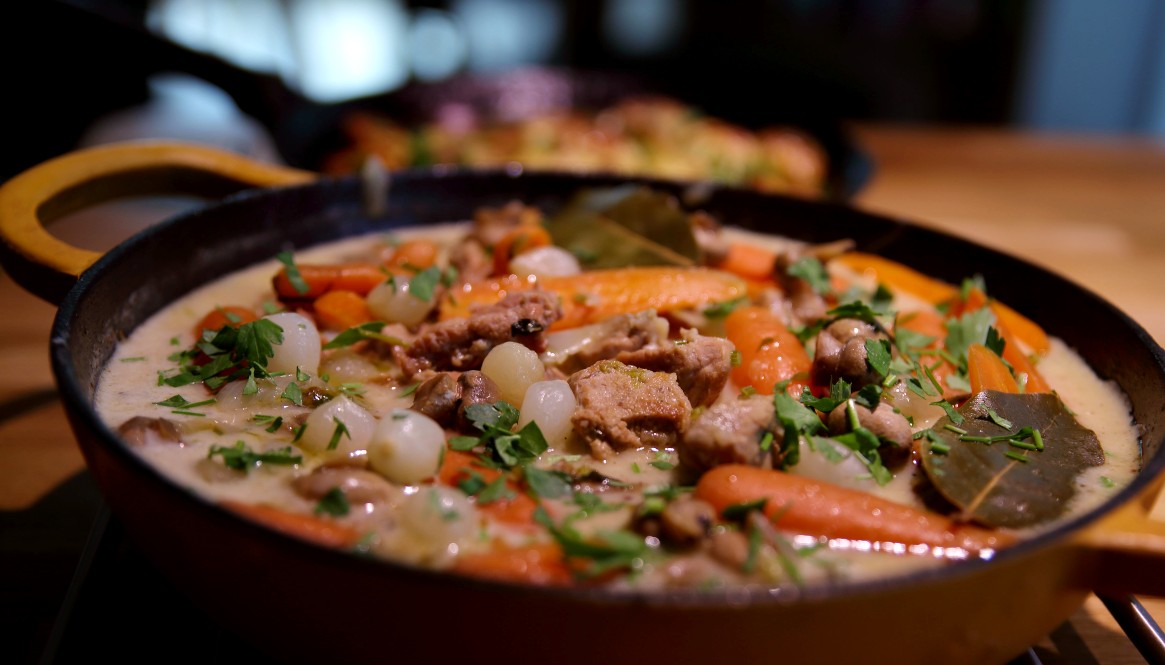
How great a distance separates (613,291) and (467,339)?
419 millimetres

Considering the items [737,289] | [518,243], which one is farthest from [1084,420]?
[518,243]

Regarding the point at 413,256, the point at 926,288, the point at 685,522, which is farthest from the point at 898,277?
the point at 685,522

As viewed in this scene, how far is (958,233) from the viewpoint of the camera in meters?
3.58

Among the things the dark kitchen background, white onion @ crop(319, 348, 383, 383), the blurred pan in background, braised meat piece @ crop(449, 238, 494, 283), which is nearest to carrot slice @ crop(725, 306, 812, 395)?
braised meat piece @ crop(449, 238, 494, 283)

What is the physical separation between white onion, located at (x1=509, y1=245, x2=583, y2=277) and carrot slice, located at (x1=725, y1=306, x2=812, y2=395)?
47cm

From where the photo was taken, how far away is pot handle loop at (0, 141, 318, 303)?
1.72 metres

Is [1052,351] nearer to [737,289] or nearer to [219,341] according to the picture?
[737,289]

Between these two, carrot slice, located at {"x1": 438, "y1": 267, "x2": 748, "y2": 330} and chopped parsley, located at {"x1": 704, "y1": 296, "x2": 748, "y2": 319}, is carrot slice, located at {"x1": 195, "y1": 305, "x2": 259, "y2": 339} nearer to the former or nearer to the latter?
carrot slice, located at {"x1": 438, "y1": 267, "x2": 748, "y2": 330}

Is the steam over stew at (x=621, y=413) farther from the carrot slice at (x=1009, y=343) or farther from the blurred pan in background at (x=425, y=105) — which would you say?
the blurred pan in background at (x=425, y=105)

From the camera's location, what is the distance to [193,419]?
1623 mm

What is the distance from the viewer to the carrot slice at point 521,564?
4.00ft

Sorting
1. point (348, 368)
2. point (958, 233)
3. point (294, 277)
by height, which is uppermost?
point (294, 277)

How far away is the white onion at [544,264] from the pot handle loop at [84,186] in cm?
68

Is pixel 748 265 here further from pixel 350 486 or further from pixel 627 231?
pixel 350 486
